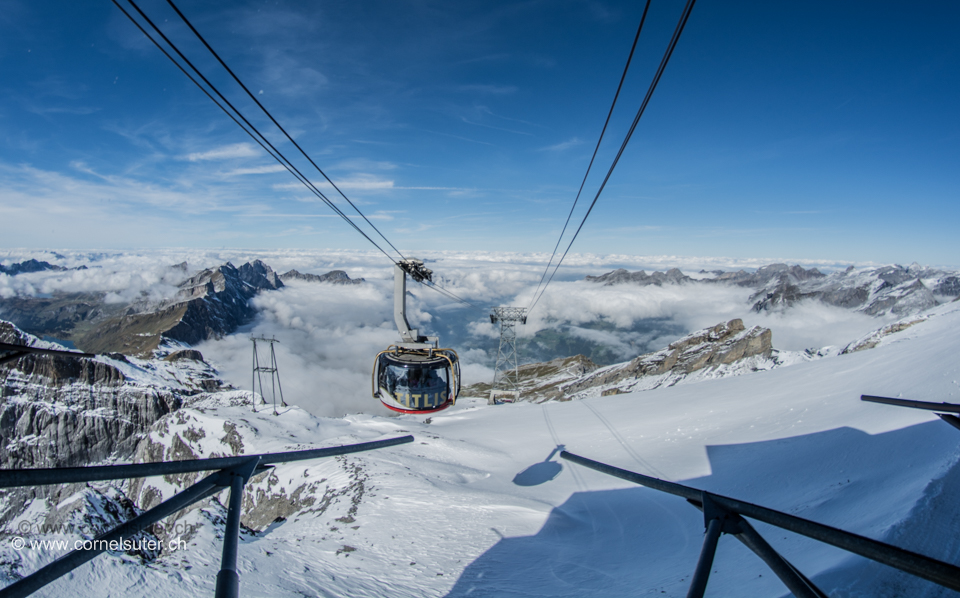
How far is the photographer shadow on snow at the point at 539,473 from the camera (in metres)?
18.9

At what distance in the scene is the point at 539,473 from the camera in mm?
19969

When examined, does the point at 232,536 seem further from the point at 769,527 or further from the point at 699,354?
the point at 699,354

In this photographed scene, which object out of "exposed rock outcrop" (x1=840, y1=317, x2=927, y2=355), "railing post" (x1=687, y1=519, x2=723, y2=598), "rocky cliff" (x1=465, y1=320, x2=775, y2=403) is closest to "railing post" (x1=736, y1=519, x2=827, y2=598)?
"railing post" (x1=687, y1=519, x2=723, y2=598)

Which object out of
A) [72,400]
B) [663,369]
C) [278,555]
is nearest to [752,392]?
[278,555]

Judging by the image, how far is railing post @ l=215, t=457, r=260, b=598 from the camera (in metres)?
2.55

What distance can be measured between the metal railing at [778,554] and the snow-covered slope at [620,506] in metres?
3.36

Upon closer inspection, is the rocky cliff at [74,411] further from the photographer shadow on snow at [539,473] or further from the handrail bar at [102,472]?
the handrail bar at [102,472]

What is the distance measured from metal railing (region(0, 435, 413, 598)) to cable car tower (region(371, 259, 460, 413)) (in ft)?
41.3

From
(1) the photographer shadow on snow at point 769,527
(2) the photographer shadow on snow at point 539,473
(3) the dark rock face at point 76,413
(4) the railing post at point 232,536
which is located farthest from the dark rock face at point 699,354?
(3) the dark rock face at point 76,413

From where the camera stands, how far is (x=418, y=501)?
52.7 ft

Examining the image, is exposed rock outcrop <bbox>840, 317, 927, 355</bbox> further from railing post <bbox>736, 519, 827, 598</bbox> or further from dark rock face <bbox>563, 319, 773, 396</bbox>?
railing post <bbox>736, 519, 827, 598</bbox>

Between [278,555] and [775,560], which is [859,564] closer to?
[775,560]

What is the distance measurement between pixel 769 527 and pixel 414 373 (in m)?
12.5

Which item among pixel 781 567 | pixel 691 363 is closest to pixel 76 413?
pixel 781 567
